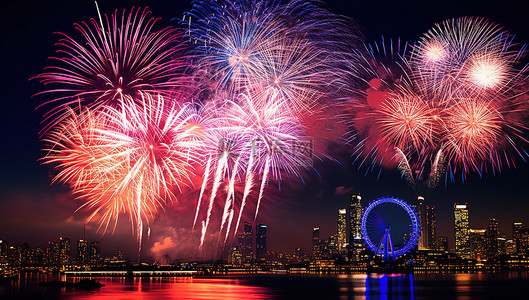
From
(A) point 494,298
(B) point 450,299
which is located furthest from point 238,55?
(A) point 494,298

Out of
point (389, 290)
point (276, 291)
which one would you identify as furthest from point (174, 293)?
point (389, 290)

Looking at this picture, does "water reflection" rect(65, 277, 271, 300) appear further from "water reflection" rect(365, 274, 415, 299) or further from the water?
"water reflection" rect(365, 274, 415, 299)

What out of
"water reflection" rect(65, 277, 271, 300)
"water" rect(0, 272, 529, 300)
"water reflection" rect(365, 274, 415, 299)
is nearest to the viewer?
"water reflection" rect(65, 277, 271, 300)

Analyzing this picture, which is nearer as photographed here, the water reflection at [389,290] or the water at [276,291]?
the water at [276,291]

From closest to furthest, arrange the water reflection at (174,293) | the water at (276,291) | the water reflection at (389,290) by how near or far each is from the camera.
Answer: the water reflection at (174,293), the water at (276,291), the water reflection at (389,290)

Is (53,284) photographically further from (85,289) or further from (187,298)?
(187,298)

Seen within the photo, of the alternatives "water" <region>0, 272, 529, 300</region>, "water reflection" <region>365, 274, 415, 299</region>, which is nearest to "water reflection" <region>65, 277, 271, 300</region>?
"water" <region>0, 272, 529, 300</region>

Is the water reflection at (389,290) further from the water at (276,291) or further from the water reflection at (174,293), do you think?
the water reflection at (174,293)

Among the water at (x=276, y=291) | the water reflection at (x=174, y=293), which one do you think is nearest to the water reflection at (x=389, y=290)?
the water at (x=276, y=291)

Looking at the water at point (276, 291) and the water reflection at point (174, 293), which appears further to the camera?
the water at point (276, 291)

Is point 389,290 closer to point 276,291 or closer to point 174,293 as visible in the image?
point 276,291

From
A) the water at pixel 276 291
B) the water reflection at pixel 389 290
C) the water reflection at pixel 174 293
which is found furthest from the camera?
the water reflection at pixel 389 290
